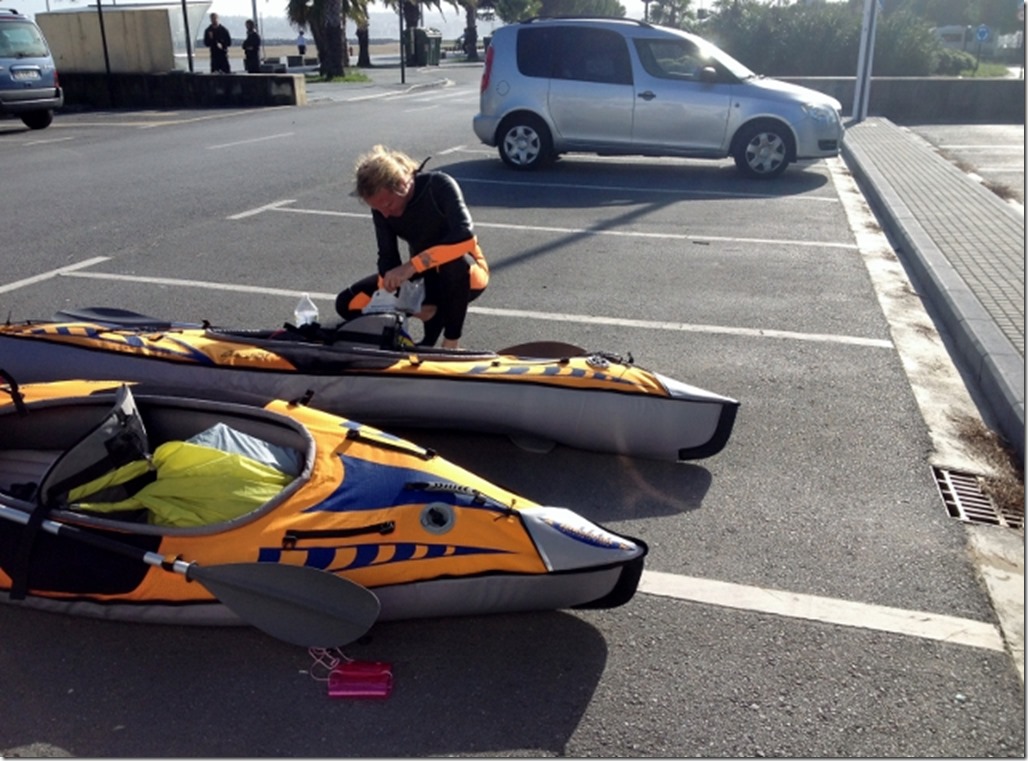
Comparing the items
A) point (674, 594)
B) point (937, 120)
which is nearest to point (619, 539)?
point (674, 594)

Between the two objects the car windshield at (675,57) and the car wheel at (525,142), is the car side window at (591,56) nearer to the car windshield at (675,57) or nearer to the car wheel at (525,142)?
the car windshield at (675,57)

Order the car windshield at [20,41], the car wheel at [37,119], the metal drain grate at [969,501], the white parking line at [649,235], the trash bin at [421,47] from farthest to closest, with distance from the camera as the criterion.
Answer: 1. the trash bin at [421,47]
2. the car wheel at [37,119]
3. the car windshield at [20,41]
4. the white parking line at [649,235]
5. the metal drain grate at [969,501]

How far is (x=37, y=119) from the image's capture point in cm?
1988

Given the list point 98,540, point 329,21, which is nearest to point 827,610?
point 98,540

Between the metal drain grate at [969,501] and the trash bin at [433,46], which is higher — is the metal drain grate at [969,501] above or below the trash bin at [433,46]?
below

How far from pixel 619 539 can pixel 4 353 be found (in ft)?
10.9

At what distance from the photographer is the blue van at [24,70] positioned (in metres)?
18.4

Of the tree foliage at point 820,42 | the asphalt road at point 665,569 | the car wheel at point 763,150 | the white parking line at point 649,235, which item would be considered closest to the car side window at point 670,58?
the car wheel at point 763,150

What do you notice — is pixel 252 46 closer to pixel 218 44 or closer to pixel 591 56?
pixel 218 44

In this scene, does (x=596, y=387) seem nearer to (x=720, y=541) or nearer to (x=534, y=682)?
(x=720, y=541)

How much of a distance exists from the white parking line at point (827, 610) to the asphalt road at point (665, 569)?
11 millimetres

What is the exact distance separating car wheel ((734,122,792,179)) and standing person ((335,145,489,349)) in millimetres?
7882

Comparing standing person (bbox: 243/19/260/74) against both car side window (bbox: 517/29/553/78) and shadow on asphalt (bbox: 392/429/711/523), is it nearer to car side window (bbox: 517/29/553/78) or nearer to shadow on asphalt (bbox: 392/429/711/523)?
car side window (bbox: 517/29/553/78)

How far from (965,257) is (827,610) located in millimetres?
5777
